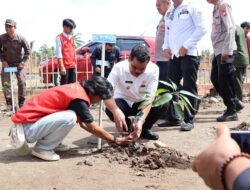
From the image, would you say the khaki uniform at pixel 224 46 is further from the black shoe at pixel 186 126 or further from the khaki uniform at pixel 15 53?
the khaki uniform at pixel 15 53

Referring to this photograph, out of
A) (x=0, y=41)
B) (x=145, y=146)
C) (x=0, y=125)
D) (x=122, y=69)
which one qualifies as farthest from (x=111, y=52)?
(x=145, y=146)

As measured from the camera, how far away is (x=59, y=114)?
3.40 metres

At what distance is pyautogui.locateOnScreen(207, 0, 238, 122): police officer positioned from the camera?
4.82 metres

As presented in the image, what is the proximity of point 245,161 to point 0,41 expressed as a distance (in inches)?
270

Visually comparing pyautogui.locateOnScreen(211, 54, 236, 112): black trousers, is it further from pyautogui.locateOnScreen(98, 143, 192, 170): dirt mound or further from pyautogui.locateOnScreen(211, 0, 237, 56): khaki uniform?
pyautogui.locateOnScreen(98, 143, 192, 170): dirt mound

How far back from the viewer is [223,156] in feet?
2.19

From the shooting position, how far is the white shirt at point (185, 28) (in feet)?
14.9

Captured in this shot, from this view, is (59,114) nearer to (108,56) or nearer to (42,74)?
(108,56)

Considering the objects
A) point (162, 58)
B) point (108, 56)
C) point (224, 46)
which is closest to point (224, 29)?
point (224, 46)

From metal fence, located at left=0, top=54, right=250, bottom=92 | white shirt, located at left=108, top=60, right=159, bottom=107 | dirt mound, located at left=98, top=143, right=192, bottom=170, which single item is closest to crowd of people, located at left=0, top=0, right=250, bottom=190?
white shirt, located at left=108, top=60, right=159, bottom=107

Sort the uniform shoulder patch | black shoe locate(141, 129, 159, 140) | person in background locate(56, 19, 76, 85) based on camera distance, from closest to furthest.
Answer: black shoe locate(141, 129, 159, 140)
the uniform shoulder patch
person in background locate(56, 19, 76, 85)

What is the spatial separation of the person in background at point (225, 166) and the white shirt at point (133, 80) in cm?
329

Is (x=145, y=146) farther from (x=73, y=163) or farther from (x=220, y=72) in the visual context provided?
(x=220, y=72)

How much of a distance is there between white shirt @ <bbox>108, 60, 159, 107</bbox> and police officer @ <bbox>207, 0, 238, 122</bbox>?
1247 mm
